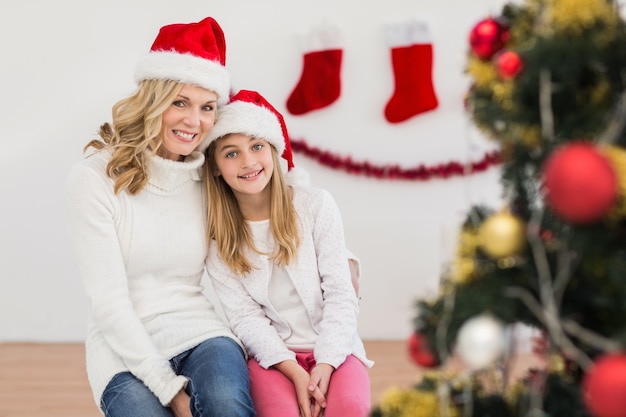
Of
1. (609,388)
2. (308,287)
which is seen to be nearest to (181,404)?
(308,287)

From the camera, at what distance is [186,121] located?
195 cm

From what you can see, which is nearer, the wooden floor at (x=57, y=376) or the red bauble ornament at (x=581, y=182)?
the red bauble ornament at (x=581, y=182)

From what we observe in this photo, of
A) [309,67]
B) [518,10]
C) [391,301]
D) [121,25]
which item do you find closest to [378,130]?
[309,67]

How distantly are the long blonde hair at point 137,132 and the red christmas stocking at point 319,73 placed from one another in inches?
67.3

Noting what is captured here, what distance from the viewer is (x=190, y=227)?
2.00 m

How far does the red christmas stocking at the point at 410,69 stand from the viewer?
3668mm

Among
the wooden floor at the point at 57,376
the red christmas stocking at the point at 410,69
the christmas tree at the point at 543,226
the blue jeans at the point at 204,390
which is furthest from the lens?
the red christmas stocking at the point at 410,69

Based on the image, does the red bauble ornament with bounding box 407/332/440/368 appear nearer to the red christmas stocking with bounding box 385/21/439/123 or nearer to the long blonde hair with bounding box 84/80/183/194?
the long blonde hair with bounding box 84/80/183/194

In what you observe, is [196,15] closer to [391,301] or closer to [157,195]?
[391,301]

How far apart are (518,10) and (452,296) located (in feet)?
1.33

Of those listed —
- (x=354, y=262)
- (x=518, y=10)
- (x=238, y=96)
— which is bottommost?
(x=354, y=262)

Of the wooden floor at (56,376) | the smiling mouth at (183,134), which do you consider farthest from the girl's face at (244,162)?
the wooden floor at (56,376)

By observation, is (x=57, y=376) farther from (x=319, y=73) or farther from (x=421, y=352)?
(x=421, y=352)

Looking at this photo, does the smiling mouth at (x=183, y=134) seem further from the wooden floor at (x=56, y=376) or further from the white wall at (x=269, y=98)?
the white wall at (x=269, y=98)
